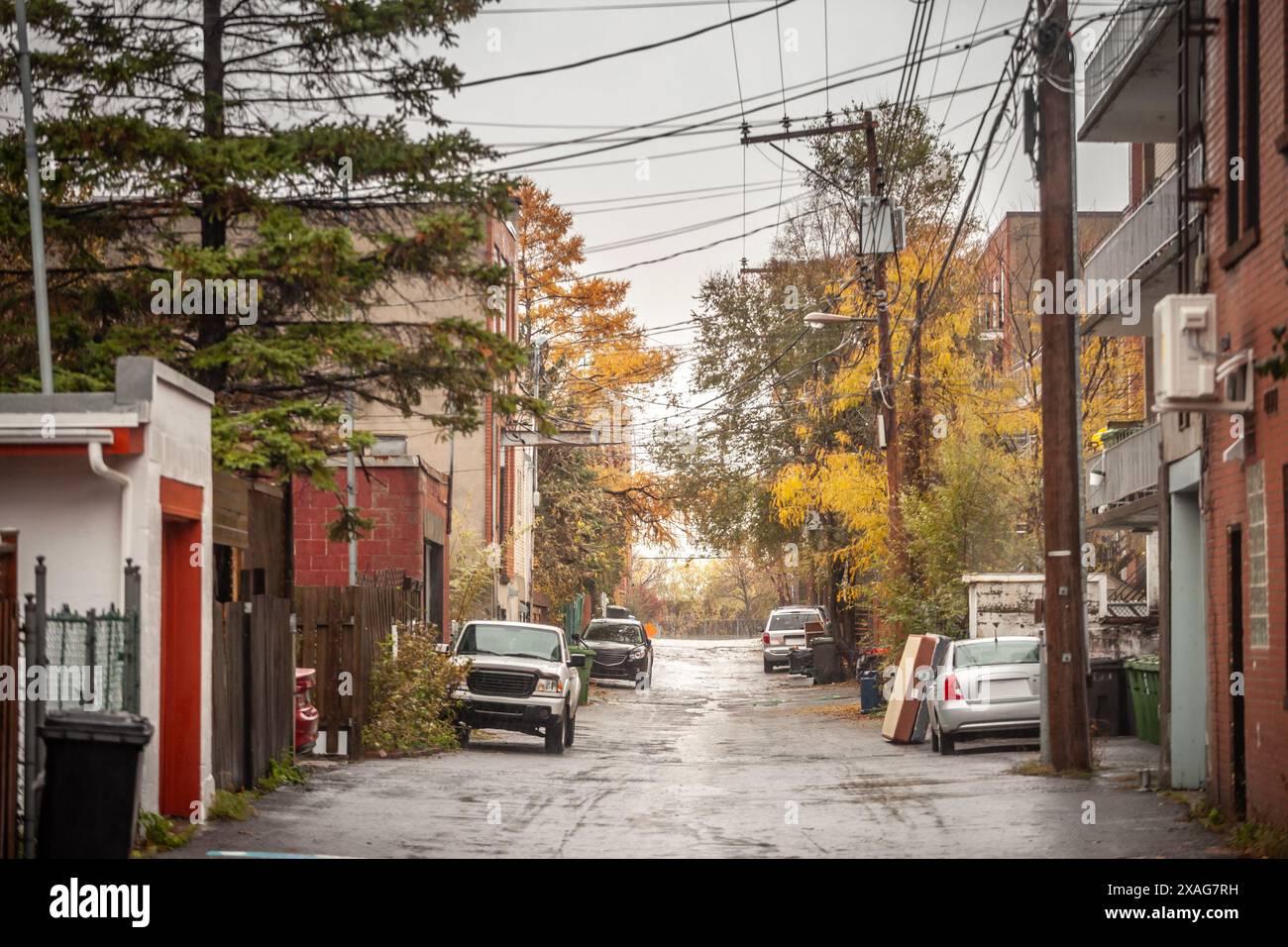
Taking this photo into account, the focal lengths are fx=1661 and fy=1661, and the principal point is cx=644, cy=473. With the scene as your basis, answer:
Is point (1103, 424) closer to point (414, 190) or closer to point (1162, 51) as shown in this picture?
point (1162, 51)

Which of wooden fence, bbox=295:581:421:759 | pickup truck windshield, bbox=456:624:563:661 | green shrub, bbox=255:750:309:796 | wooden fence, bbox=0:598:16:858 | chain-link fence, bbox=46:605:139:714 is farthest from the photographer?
pickup truck windshield, bbox=456:624:563:661

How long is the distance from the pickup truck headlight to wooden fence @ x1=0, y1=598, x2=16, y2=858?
549 inches

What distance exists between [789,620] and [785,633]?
4.01 ft

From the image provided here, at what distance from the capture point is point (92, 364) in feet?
57.6

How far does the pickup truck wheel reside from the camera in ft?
79.8

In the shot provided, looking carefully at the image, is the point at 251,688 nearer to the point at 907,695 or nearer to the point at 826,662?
the point at 907,695

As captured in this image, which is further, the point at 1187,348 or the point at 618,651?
the point at 618,651

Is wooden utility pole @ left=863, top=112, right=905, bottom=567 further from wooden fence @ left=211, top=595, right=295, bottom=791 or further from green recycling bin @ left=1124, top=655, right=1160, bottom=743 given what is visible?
wooden fence @ left=211, top=595, right=295, bottom=791

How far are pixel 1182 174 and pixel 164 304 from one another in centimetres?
1068

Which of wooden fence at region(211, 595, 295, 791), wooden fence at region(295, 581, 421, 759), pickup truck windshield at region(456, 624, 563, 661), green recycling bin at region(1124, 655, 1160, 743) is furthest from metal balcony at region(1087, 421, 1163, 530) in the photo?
wooden fence at region(211, 595, 295, 791)

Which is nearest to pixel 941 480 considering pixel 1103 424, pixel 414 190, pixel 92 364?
pixel 1103 424

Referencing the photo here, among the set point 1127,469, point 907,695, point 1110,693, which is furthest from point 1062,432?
point 907,695

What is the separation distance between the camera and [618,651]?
43.8m

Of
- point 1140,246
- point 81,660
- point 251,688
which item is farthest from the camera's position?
point 1140,246
